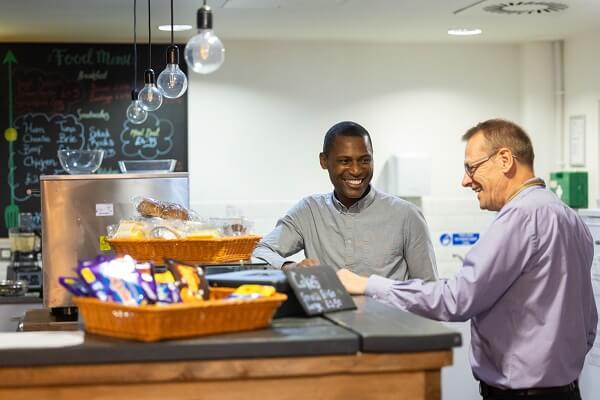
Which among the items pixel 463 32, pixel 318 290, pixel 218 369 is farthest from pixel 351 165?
pixel 463 32

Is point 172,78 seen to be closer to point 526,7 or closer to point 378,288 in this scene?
point 378,288

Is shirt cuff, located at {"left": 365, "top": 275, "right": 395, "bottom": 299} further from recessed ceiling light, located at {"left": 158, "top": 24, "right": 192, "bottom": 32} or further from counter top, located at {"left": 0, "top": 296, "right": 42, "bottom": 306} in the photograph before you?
recessed ceiling light, located at {"left": 158, "top": 24, "right": 192, "bottom": 32}

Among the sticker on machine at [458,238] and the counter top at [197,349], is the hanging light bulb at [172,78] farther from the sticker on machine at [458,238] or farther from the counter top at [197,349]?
the sticker on machine at [458,238]

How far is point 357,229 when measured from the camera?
399cm

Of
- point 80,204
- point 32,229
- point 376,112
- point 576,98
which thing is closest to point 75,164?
point 80,204

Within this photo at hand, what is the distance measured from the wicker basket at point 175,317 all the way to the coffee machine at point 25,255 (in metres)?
4.37

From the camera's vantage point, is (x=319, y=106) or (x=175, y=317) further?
(x=319, y=106)

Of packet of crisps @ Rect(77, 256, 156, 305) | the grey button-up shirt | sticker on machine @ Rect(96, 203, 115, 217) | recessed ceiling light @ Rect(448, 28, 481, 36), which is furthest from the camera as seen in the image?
recessed ceiling light @ Rect(448, 28, 481, 36)

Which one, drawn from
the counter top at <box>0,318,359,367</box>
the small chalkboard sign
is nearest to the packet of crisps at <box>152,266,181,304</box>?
the counter top at <box>0,318,359,367</box>

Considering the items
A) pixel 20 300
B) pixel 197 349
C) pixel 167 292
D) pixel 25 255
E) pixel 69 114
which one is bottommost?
pixel 20 300

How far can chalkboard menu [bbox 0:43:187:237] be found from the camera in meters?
7.05

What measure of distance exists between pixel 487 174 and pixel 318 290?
709mm

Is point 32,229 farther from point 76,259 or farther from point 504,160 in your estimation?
point 504,160

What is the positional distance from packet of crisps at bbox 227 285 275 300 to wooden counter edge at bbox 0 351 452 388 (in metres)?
0.19
